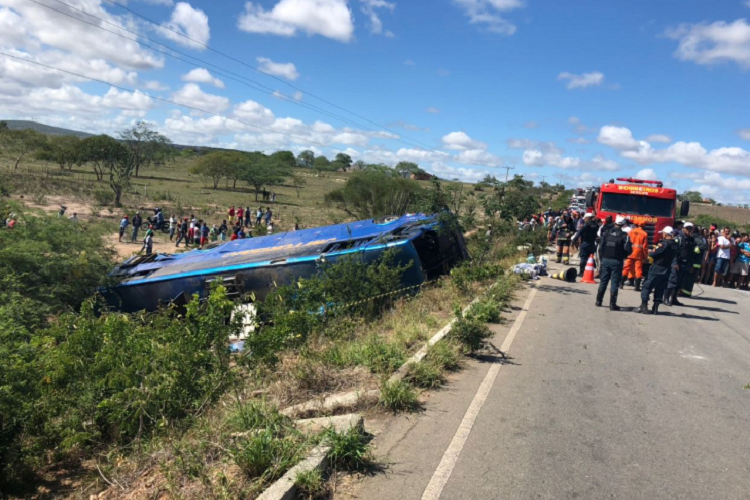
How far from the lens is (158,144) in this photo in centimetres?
6531

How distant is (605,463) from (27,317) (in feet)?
29.9

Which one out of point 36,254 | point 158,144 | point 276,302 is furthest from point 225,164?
point 276,302

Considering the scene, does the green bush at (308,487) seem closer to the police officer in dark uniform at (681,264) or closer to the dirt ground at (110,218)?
the police officer in dark uniform at (681,264)

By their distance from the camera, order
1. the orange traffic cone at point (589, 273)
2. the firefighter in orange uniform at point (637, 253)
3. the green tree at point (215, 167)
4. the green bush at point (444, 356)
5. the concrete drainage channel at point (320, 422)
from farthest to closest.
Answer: the green tree at point (215, 167) → the orange traffic cone at point (589, 273) → the firefighter in orange uniform at point (637, 253) → the green bush at point (444, 356) → the concrete drainage channel at point (320, 422)

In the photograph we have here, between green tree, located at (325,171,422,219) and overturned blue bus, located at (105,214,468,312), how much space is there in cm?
1787

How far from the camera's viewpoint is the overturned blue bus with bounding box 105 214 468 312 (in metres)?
10.5

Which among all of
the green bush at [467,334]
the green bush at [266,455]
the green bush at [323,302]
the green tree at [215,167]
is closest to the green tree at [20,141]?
the green tree at [215,167]

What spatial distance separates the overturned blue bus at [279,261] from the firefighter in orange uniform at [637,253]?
3691 millimetres

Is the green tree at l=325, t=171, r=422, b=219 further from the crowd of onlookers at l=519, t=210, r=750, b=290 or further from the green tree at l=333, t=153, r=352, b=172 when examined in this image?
the green tree at l=333, t=153, r=352, b=172

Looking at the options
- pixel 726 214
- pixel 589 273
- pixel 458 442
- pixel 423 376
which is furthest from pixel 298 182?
pixel 458 442

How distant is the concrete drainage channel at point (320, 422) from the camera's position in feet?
11.4

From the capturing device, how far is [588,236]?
45.3 ft

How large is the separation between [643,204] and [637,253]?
267 inches

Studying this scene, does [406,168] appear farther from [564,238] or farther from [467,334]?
[467,334]
